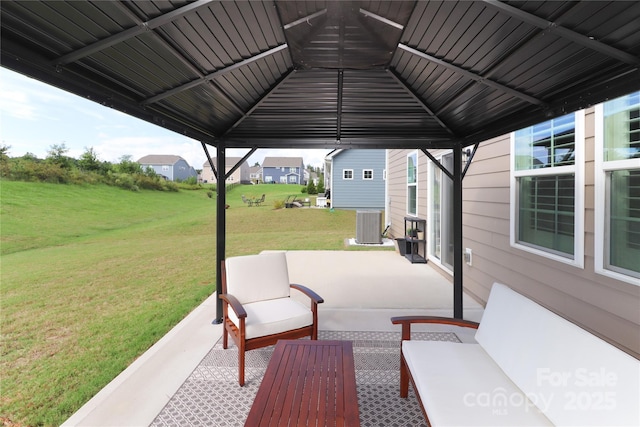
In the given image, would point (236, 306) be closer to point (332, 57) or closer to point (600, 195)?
point (332, 57)

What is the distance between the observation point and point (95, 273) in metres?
7.09

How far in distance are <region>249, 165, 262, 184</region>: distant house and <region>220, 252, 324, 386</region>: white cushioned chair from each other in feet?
150

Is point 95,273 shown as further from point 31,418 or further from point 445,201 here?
point 445,201

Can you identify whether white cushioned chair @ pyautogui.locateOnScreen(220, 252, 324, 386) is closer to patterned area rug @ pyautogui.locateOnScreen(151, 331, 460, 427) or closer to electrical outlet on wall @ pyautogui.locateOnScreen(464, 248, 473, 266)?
patterned area rug @ pyautogui.locateOnScreen(151, 331, 460, 427)

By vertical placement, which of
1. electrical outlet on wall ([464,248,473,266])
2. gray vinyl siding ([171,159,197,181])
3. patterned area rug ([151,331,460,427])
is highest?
gray vinyl siding ([171,159,197,181])

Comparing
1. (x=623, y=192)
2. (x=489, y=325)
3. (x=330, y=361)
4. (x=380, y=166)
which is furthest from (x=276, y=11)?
(x=380, y=166)

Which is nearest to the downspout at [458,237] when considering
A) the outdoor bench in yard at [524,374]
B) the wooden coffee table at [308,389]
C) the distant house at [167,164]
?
the outdoor bench in yard at [524,374]

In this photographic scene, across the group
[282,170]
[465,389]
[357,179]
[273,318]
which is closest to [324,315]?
[273,318]

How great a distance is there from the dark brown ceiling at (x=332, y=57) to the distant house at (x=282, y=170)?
45.5m

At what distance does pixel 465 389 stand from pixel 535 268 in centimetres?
228

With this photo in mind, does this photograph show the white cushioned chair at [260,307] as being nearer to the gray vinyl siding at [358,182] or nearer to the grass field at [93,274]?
the grass field at [93,274]

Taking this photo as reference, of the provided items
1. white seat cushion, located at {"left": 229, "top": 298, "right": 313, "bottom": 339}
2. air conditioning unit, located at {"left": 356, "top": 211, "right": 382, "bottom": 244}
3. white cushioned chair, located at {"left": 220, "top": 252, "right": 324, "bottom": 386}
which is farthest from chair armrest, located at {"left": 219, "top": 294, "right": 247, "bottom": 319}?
air conditioning unit, located at {"left": 356, "top": 211, "right": 382, "bottom": 244}

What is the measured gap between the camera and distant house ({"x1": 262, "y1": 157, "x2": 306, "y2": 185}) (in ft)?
159

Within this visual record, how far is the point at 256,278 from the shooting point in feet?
11.8
